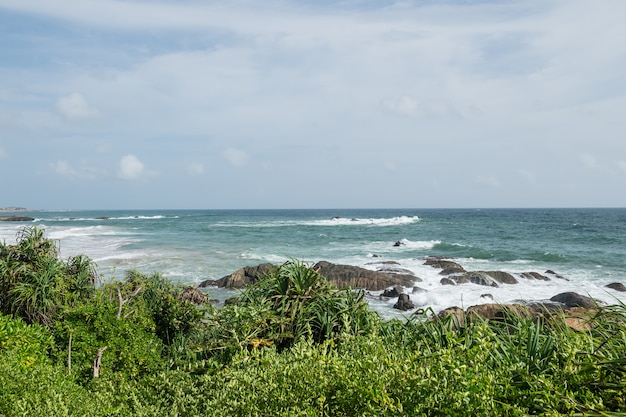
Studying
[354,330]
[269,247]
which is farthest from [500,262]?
[354,330]

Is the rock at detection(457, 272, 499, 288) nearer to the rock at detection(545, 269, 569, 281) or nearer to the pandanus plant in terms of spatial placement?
the rock at detection(545, 269, 569, 281)

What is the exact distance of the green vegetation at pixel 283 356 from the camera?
10.6 ft

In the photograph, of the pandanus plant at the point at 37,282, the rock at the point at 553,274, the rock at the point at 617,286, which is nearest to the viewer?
the pandanus plant at the point at 37,282

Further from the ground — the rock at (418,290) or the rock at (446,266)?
the rock at (446,266)

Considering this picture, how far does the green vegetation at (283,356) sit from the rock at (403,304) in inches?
442

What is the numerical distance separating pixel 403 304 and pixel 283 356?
1534 cm

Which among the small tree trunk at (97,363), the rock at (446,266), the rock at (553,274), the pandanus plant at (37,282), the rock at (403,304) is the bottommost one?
the rock at (403,304)

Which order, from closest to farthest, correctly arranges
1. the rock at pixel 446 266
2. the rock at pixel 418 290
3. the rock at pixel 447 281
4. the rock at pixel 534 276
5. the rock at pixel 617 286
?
the rock at pixel 418 290
the rock at pixel 617 286
the rock at pixel 447 281
the rock at pixel 534 276
the rock at pixel 446 266

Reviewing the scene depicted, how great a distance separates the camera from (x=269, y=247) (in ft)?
137

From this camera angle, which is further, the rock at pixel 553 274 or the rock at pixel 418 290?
the rock at pixel 553 274

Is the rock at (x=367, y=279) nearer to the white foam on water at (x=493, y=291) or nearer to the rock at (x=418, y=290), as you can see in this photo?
the white foam on water at (x=493, y=291)

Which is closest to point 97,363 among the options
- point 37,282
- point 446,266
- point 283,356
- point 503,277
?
point 37,282

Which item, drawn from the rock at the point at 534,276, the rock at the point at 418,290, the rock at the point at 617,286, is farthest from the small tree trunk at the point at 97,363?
the rock at the point at 534,276

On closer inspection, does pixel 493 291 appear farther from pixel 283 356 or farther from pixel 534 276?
pixel 283 356
